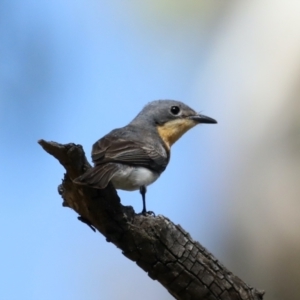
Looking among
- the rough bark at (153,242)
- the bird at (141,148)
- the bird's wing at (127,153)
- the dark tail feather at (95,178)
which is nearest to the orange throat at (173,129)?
the bird at (141,148)

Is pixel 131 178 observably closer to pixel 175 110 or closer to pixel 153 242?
pixel 153 242

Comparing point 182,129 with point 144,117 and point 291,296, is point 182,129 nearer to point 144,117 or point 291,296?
point 144,117

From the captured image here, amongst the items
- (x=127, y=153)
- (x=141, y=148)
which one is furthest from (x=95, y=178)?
(x=141, y=148)

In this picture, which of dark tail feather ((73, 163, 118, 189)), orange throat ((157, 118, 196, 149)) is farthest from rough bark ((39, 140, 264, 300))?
orange throat ((157, 118, 196, 149))

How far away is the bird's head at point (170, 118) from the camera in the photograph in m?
3.35

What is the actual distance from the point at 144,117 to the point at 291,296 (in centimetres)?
183

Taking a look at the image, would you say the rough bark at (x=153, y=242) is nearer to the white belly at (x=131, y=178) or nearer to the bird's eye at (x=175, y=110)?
the white belly at (x=131, y=178)

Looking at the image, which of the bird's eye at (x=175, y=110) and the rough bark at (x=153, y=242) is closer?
the rough bark at (x=153, y=242)

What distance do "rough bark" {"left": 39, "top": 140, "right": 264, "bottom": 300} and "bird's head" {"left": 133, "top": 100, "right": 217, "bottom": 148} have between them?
3.50ft

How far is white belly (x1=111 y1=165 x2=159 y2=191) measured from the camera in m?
A: 2.54

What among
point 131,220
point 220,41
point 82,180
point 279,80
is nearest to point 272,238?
point 279,80

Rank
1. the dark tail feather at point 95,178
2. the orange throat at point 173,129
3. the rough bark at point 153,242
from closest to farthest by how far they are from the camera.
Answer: the dark tail feather at point 95,178 < the rough bark at point 153,242 < the orange throat at point 173,129

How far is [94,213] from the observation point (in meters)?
2.18

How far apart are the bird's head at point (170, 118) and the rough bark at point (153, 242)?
1.07 m
